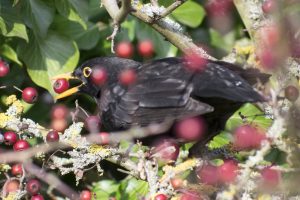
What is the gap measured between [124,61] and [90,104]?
66cm

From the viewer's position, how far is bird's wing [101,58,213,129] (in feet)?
10.4

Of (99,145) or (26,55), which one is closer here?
(99,145)

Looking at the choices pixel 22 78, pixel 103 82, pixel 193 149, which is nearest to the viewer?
pixel 193 149

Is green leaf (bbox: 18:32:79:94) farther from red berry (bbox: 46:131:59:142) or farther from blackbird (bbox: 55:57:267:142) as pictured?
red berry (bbox: 46:131:59:142)

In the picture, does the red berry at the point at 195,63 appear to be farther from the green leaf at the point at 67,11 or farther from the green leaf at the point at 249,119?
the green leaf at the point at 67,11

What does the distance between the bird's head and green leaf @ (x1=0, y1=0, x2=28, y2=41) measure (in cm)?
34

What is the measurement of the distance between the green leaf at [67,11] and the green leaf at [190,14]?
75 centimetres

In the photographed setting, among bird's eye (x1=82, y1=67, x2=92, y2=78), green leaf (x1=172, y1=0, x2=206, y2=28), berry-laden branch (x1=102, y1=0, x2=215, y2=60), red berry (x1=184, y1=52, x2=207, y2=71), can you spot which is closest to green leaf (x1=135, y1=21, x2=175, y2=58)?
green leaf (x1=172, y1=0, x2=206, y2=28)

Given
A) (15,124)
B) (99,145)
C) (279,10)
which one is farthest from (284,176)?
(279,10)

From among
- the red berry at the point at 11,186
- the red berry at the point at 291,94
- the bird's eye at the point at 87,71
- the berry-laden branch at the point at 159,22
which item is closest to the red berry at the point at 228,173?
the red berry at the point at 291,94

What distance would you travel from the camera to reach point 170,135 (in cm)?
326

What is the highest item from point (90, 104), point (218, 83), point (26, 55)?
point (218, 83)

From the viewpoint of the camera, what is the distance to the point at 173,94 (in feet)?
10.6

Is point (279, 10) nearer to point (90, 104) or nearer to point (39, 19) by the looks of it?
point (39, 19)
